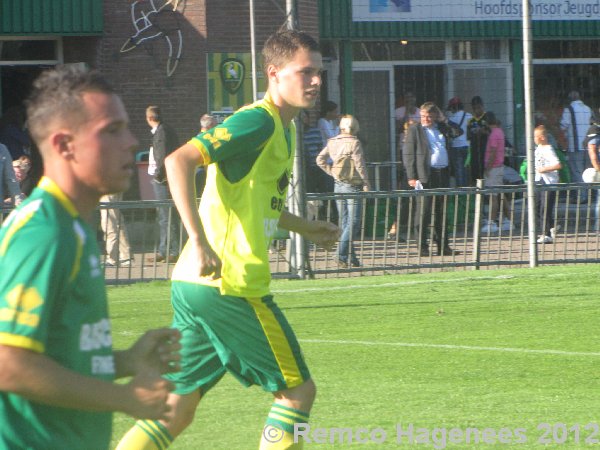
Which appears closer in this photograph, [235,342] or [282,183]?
[235,342]

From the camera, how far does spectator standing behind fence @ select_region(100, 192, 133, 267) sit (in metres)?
14.6

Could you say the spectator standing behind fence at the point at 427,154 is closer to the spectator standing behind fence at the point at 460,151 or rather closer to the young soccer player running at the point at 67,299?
the spectator standing behind fence at the point at 460,151

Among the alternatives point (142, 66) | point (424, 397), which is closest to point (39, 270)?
point (424, 397)

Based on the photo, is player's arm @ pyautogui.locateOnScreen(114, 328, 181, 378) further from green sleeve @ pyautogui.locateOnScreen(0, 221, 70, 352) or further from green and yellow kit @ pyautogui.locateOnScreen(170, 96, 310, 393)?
green and yellow kit @ pyautogui.locateOnScreen(170, 96, 310, 393)

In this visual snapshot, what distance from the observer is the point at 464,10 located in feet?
82.8

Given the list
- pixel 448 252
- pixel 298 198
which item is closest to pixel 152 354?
pixel 298 198

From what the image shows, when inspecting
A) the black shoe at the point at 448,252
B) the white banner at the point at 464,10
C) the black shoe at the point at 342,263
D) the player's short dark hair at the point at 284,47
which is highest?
the white banner at the point at 464,10

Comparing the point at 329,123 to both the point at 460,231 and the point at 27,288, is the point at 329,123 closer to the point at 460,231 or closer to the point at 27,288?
the point at 460,231

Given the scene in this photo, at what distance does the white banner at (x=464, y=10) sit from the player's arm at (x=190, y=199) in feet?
63.5

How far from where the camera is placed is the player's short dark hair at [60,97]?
3.12 meters

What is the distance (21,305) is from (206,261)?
2.37m

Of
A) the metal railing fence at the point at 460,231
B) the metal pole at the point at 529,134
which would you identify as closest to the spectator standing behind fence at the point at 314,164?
the metal railing fence at the point at 460,231

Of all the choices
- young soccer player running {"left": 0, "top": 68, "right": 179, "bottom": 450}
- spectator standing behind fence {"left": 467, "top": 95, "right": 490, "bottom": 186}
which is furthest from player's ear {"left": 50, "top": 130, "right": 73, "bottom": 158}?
spectator standing behind fence {"left": 467, "top": 95, "right": 490, "bottom": 186}

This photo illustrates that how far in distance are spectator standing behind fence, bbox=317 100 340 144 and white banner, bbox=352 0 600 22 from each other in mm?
3898
